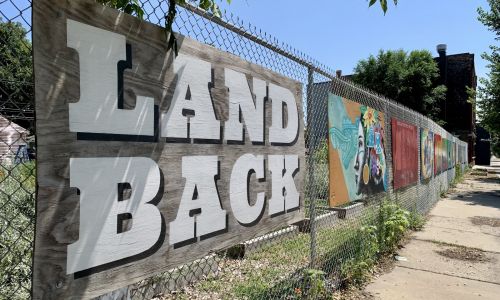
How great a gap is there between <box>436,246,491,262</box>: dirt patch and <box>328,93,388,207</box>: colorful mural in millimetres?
1393

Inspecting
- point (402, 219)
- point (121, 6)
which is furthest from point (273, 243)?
point (121, 6)

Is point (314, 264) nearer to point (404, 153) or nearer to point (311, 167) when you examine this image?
point (311, 167)

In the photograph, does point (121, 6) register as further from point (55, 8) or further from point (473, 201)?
point (473, 201)

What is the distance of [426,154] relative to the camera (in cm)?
1031

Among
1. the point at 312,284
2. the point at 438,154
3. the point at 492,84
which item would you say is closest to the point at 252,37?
the point at 312,284

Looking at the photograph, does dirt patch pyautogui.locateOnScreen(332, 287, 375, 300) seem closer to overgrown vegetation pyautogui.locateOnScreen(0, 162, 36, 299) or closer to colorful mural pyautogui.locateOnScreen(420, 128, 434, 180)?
overgrown vegetation pyautogui.locateOnScreen(0, 162, 36, 299)

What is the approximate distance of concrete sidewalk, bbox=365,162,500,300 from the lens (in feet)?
15.7

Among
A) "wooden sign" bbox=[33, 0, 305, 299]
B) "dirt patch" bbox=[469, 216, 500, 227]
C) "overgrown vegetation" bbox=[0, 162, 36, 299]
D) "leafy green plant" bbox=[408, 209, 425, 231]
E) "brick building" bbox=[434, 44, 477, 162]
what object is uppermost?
"brick building" bbox=[434, 44, 477, 162]

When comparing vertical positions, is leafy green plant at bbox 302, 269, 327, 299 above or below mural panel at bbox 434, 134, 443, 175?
below

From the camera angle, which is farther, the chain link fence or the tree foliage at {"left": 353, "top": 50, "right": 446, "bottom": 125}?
the tree foliage at {"left": 353, "top": 50, "right": 446, "bottom": 125}

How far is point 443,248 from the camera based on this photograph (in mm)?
6840

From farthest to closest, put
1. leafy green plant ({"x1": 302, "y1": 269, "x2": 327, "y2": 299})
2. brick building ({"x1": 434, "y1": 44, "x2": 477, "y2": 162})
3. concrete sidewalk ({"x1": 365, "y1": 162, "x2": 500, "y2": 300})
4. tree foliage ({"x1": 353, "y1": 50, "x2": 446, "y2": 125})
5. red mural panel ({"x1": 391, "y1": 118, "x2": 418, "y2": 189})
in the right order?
brick building ({"x1": 434, "y1": 44, "x2": 477, "y2": 162})
tree foliage ({"x1": 353, "y1": 50, "x2": 446, "y2": 125})
red mural panel ({"x1": 391, "y1": 118, "x2": 418, "y2": 189})
concrete sidewalk ({"x1": 365, "y1": 162, "x2": 500, "y2": 300})
leafy green plant ({"x1": 302, "y1": 269, "x2": 327, "y2": 299})

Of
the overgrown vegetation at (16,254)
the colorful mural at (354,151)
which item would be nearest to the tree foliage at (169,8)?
the overgrown vegetation at (16,254)

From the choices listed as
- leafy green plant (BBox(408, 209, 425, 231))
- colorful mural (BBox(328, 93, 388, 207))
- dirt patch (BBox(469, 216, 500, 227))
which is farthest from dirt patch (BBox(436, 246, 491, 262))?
dirt patch (BBox(469, 216, 500, 227))
